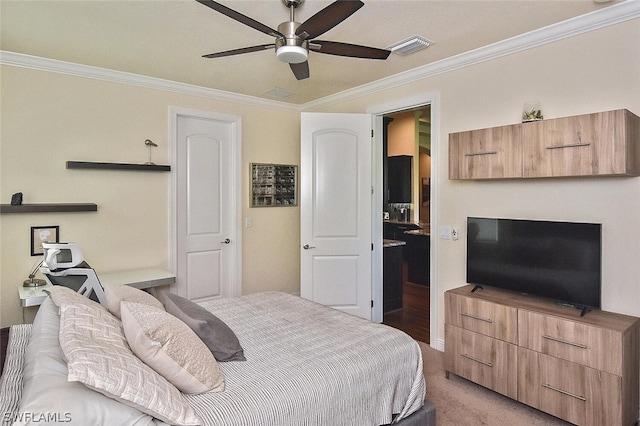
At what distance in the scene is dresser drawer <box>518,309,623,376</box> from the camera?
6.98ft

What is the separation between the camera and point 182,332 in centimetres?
159

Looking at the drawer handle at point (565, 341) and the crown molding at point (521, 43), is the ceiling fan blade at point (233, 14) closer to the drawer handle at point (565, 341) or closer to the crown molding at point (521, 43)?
the crown molding at point (521, 43)

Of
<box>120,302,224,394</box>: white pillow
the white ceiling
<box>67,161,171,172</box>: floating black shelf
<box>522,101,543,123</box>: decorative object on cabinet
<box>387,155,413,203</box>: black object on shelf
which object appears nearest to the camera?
<box>120,302,224,394</box>: white pillow

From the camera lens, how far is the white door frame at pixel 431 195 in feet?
11.5

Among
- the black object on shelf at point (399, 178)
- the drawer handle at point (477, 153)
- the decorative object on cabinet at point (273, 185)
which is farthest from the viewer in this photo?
the black object on shelf at point (399, 178)

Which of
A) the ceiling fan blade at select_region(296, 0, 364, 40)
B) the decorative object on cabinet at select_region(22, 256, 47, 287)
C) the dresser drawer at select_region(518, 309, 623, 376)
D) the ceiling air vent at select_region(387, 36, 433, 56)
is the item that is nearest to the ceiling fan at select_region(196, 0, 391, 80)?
the ceiling fan blade at select_region(296, 0, 364, 40)

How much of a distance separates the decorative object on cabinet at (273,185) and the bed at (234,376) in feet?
7.95

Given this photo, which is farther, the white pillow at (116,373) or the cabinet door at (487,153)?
the cabinet door at (487,153)

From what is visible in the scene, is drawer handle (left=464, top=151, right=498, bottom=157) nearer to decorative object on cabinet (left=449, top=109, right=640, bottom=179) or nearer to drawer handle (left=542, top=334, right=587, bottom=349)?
decorative object on cabinet (left=449, top=109, right=640, bottom=179)

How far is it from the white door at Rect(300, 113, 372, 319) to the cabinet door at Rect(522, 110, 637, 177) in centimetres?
189

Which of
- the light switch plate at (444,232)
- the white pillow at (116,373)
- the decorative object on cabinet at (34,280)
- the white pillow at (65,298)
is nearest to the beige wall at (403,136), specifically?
the light switch plate at (444,232)

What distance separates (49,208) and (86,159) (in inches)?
22.5

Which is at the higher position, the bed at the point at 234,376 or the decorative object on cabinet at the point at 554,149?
the decorative object on cabinet at the point at 554,149

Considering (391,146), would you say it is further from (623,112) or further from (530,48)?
(623,112)
